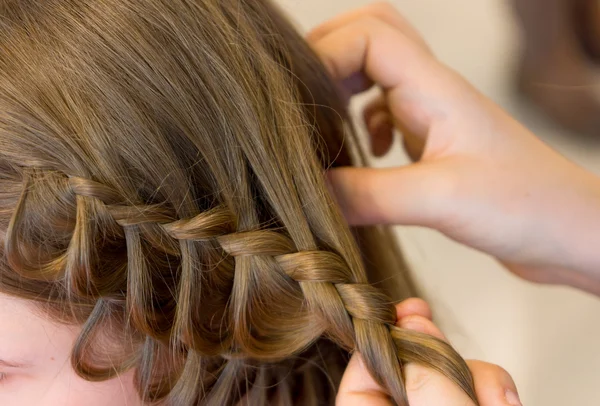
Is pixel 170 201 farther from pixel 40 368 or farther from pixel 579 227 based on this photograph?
pixel 579 227

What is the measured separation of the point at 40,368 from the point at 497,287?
0.89m

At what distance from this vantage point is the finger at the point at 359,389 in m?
0.51

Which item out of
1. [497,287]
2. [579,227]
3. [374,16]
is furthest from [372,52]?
[497,287]

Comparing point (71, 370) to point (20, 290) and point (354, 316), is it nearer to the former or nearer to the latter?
point (20, 290)

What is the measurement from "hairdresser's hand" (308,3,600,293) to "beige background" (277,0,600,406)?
0.30 metres

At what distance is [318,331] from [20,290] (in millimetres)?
276

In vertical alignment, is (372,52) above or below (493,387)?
above

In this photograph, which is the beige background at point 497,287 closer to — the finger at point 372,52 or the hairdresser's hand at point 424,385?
the finger at point 372,52

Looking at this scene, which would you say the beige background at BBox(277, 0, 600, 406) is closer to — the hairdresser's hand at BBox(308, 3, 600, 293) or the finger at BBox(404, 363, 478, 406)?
the hairdresser's hand at BBox(308, 3, 600, 293)

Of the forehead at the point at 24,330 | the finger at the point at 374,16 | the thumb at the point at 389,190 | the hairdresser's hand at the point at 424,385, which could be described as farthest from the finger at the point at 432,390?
the finger at the point at 374,16

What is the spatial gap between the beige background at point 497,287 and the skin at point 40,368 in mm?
592

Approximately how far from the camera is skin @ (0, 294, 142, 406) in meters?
0.53

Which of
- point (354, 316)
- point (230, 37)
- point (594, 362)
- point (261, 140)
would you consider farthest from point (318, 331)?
point (594, 362)

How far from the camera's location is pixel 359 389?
0.52 m
